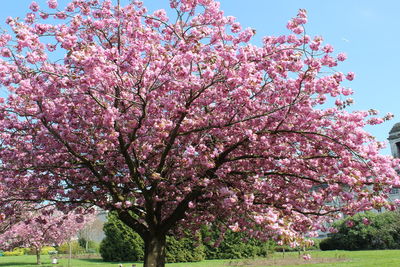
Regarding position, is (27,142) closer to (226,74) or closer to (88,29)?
(88,29)

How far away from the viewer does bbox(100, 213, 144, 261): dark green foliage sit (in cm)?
2956

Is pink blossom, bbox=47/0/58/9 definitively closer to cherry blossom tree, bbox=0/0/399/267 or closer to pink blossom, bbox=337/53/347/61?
cherry blossom tree, bbox=0/0/399/267

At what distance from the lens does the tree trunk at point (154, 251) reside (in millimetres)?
10164

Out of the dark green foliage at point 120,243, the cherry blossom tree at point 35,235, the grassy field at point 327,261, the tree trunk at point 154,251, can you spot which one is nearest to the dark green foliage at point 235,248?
the grassy field at point 327,261

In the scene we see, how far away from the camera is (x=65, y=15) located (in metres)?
9.59

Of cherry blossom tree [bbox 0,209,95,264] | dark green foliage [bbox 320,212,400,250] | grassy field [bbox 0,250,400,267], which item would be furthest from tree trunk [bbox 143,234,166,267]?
dark green foliage [bbox 320,212,400,250]

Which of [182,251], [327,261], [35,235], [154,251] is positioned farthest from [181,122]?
[35,235]

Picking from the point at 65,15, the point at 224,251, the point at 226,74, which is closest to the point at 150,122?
the point at 226,74

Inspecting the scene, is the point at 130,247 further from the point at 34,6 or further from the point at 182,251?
the point at 34,6

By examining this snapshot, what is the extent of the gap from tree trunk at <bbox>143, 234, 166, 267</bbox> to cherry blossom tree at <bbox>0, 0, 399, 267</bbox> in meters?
0.03

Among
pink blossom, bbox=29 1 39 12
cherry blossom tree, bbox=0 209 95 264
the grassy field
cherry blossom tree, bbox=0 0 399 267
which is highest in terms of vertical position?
pink blossom, bbox=29 1 39 12

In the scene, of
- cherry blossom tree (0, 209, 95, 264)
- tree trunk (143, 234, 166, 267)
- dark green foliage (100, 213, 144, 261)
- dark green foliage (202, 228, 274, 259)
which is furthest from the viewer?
dark green foliage (202, 228, 274, 259)

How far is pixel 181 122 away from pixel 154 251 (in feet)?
12.9

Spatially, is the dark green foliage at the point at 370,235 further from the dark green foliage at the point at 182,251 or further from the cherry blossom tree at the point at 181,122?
the cherry blossom tree at the point at 181,122
